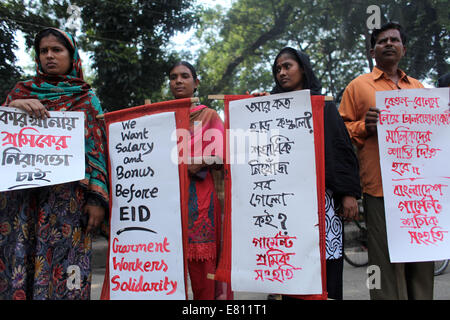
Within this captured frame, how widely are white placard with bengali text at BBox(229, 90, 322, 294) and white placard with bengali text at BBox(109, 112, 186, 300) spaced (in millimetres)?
355

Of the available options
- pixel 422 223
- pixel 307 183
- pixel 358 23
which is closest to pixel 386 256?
pixel 422 223

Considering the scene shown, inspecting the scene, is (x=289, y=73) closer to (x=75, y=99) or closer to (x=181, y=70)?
(x=181, y=70)

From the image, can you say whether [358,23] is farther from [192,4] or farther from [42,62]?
[42,62]

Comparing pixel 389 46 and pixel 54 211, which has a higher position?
pixel 389 46

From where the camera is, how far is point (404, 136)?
211 cm

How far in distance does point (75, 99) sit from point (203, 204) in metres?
1.06

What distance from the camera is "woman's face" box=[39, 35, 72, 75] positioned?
2039 mm

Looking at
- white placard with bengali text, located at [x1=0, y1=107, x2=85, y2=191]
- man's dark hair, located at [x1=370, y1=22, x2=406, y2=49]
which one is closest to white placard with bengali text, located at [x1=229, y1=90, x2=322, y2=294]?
man's dark hair, located at [x1=370, y1=22, x2=406, y2=49]

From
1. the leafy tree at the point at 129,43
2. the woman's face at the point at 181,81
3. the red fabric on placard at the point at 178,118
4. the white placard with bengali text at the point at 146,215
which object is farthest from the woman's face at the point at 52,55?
the leafy tree at the point at 129,43

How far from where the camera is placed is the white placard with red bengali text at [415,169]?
2.06m

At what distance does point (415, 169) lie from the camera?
2100mm

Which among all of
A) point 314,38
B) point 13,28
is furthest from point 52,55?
point 314,38

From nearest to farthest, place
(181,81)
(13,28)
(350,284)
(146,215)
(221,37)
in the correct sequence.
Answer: (146,215) < (181,81) < (350,284) < (13,28) < (221,37)
